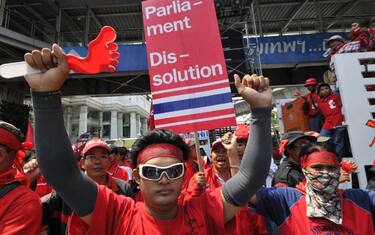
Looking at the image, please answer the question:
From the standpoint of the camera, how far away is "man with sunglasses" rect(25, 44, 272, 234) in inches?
53.2

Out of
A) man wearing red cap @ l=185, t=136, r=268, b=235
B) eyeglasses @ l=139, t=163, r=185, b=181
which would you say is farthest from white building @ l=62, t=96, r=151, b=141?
eyeglasses @ l=139, t=163, r=185, b=181

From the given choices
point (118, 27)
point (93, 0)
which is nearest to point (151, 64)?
point (93, 0)

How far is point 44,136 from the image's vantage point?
1.34m

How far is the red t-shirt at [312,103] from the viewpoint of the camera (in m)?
5.62

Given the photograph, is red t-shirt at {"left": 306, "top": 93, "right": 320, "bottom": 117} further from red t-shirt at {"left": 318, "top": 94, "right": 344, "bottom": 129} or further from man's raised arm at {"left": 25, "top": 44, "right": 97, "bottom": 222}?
man's raised arm at {"left": 25, "top": 44, "right": 97, "bottom": 222}

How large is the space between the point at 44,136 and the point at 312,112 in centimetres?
517

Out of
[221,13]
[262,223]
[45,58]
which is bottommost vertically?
[262,223]

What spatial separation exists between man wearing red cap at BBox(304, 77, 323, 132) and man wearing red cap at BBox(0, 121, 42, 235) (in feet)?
15.4

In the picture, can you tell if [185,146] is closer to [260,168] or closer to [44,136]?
[260,168]

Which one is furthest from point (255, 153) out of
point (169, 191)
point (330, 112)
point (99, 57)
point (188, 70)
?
point (330, 112)

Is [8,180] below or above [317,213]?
above

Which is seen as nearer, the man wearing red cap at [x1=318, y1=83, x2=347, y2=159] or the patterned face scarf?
the patterned face scarf

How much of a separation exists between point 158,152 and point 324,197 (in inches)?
48.9

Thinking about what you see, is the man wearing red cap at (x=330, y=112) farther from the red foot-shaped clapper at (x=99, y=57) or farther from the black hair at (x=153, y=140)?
the red foot-shaped clapper at (x=99, y=57)
